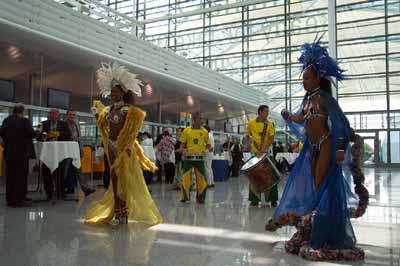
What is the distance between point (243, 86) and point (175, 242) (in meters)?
14.7

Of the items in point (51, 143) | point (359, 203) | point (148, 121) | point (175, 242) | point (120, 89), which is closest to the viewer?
point (359, 203)

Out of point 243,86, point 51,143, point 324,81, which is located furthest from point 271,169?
point 243,86

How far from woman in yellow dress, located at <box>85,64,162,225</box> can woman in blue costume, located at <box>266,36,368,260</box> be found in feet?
5.26

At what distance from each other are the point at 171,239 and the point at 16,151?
3.27 metres

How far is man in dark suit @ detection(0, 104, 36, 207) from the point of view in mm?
5543

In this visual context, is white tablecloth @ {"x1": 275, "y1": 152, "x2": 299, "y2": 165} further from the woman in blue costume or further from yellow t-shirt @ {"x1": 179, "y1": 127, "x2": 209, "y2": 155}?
the woman in blue costume

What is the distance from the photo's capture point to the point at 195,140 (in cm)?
611

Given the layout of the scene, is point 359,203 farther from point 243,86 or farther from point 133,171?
point 243,86

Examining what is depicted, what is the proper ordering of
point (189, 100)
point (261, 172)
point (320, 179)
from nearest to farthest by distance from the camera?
point (320, 179), point (261, 172), point (189, 100)

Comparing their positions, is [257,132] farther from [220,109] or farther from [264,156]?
[220,109]

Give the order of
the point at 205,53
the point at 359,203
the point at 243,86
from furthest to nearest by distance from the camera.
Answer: the point at 205,53 → the point at 243,86 → the point at 359,203

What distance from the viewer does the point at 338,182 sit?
2904mm

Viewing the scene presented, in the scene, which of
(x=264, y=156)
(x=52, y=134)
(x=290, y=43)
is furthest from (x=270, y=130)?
(x=290, y=43)

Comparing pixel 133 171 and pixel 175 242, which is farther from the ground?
pixel 133 171
